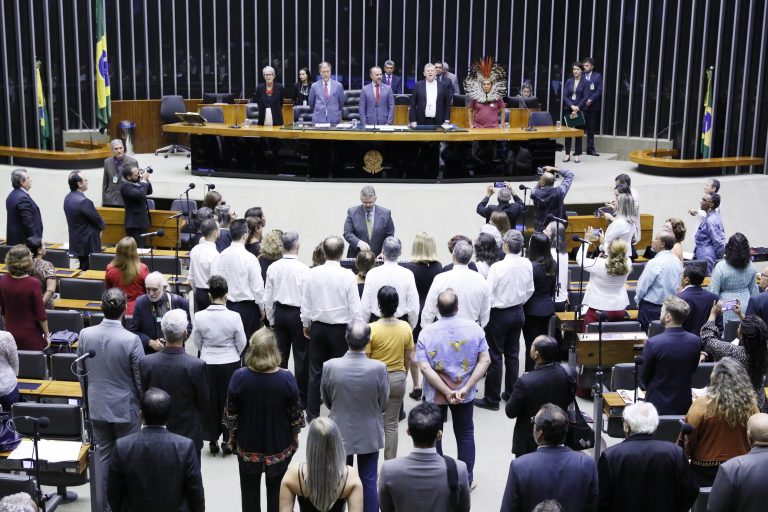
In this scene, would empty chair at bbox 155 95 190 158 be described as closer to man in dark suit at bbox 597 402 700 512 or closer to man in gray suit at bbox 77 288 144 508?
man in gray suit at bbox 77 288 144 508

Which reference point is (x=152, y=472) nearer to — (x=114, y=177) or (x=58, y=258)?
(x=58, y=258)

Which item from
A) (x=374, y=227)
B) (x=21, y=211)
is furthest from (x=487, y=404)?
(x=21, y=211)

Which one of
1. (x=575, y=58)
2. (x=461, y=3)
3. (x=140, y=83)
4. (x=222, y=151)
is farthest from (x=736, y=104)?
(x=140, y=83)

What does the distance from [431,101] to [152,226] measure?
4.40 metres

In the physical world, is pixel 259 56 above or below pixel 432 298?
above

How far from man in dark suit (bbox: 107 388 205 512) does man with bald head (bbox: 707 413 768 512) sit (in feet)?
7.90

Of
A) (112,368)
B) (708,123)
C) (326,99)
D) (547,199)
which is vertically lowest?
(112,368)

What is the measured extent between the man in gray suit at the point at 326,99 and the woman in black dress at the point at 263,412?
9.21m

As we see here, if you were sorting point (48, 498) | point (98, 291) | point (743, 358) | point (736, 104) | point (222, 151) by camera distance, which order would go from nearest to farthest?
point (48, 498) → point (743, 358) → point (98, 291) → point (222, 151) → point (736, 104)

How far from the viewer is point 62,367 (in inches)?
260

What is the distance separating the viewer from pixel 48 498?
5023 mm

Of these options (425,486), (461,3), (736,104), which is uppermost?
(461,3)

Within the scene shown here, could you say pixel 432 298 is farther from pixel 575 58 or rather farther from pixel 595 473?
pixel 575 58

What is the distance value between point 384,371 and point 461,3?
46.9ft
